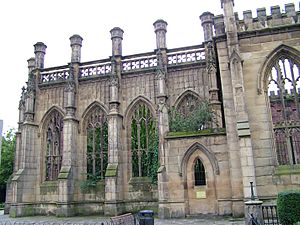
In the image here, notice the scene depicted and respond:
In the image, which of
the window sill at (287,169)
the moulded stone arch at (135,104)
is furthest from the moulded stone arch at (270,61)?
the moulded stone arch at (135,104)

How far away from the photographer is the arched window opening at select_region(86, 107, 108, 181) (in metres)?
21.2

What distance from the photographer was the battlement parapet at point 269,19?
48.0 ft

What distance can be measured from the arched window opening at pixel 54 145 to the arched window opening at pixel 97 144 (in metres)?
2.38

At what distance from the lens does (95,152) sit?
2162 centimetres

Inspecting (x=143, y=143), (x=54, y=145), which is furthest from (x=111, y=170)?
(x=54, y=145)

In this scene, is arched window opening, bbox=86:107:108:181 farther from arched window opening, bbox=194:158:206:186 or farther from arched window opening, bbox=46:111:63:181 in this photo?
arched window opening, bbox=194:158:206:186

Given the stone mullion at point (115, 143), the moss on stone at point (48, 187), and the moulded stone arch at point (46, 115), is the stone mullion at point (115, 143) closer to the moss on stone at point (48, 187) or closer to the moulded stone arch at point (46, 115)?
the moulded stone arch at point (46, 115)

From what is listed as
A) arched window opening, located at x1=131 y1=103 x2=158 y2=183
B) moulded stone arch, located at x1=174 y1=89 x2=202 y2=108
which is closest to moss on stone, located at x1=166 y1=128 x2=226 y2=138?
arched window opening, located at x1=131 y1=103 x2=158 y2=183

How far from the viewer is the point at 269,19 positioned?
48.8 feet

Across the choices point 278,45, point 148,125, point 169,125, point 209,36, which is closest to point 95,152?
point 148,125

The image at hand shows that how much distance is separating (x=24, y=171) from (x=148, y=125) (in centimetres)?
922

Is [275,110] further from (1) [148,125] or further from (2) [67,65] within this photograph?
(2) [67,65]

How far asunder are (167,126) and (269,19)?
24.5ft

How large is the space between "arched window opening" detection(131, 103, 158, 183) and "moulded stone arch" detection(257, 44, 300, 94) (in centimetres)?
794
